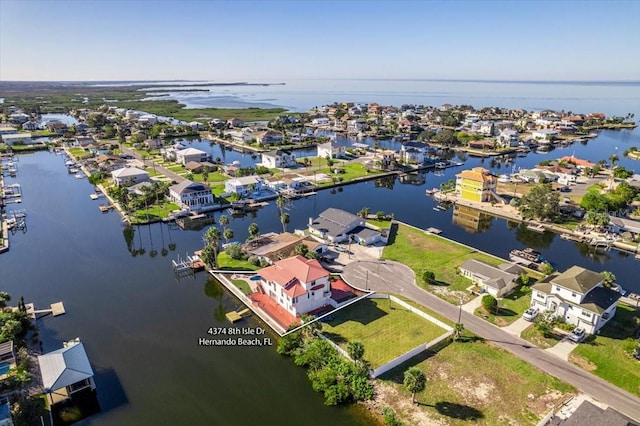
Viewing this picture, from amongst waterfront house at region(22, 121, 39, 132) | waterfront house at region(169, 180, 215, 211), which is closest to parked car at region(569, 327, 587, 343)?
waterfront house at region(169, 180, 215, 211)

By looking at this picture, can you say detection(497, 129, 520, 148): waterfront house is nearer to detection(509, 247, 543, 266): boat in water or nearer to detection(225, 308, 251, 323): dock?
detection(509, 247, 543, 266): boat in water

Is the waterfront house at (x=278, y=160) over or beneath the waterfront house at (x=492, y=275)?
over

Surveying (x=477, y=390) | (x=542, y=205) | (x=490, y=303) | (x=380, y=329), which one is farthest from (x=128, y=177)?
(x=542, y=205)

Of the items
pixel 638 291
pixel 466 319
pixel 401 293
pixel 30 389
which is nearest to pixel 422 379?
pixel 466 319

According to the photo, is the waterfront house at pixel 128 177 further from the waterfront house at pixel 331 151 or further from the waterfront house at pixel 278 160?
the waterfront house at pixel 331 151

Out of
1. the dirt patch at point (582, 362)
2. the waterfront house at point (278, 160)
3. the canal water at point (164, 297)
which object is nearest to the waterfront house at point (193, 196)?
the canal water at point (164, 297)

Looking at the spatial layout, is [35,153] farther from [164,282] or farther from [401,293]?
[401,293]
